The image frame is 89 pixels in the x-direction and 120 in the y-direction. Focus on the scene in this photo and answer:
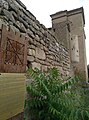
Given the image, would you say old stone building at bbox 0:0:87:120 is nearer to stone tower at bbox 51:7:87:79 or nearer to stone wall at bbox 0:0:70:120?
stone wall at bbox 0:0:70:120

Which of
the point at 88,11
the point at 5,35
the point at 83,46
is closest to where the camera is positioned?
the point at 5,35

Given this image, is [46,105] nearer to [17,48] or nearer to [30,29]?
[17,48]

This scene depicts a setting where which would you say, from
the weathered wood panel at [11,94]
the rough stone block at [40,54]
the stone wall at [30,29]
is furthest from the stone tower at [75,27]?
the weathered wood panel at [11,94]

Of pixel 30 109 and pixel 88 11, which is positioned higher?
pixel 88 11

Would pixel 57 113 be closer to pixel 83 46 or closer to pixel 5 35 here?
pixel 5 35

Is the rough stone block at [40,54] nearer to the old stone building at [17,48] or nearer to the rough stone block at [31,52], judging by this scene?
the old stone building at [17,48]

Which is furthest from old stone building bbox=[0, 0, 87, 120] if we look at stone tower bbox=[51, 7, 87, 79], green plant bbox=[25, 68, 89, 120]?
Answer: stone tower bbox=[51, 7, 87, 79]

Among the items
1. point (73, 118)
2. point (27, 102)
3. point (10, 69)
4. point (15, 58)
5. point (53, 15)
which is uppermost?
point (53, 15)

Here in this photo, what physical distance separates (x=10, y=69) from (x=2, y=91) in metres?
0.24

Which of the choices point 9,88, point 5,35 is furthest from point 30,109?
point 5,35

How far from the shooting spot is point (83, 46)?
8805 mm

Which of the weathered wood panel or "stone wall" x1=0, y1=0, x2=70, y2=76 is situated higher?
"stone wall" x1=0, y1=0, x2=70, y2=76

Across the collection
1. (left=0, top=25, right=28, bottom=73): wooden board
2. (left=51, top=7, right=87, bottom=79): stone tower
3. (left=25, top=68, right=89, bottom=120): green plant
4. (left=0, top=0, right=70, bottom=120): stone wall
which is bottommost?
(left=25, top=68, right=89, bottom=120): green plant

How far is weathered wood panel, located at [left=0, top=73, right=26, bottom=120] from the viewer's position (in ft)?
3.74
